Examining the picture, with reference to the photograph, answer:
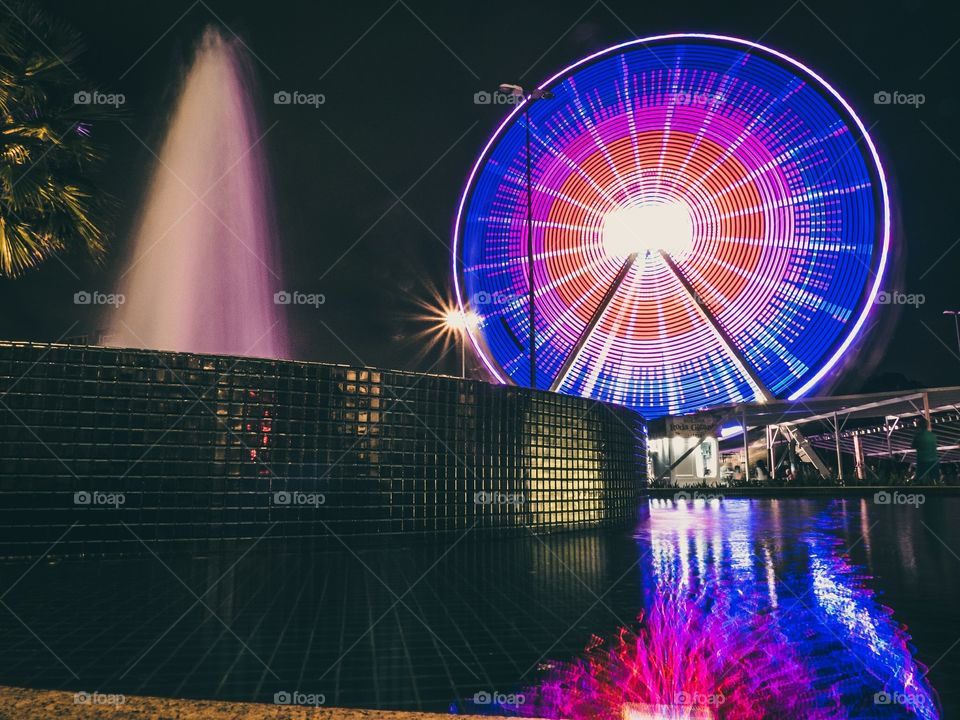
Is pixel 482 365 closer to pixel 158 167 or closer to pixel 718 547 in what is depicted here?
pixel 158 167

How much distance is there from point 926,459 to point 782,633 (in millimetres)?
22251

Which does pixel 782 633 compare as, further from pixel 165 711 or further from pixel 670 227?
pixel 670 227

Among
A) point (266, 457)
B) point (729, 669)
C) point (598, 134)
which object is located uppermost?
point (598, 134)

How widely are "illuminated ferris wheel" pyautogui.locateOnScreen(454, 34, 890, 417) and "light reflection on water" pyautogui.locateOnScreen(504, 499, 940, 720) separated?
18301 mm

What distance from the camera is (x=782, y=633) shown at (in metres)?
3.28

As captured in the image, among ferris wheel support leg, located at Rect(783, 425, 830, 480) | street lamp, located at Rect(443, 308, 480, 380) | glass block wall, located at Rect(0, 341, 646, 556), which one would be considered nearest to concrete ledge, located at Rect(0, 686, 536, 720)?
glass block wall, located at Rect(0, 341, 646, 556)

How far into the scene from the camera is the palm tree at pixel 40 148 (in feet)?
17.1

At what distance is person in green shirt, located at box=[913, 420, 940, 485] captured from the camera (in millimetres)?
21188

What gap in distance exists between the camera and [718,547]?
22.8 ft

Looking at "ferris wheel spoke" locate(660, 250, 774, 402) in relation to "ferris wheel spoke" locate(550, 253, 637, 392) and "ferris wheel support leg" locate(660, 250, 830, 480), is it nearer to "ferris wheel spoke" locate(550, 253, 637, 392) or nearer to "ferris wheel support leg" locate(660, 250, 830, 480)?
"ferris wheel support leg" locate(660, 250, 830, 480)

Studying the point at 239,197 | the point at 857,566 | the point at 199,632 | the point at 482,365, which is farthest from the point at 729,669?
the point at 482,365

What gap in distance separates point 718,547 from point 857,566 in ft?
5.38

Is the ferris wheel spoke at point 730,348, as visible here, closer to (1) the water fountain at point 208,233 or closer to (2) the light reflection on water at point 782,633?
(1) the water fountain at point 208,233

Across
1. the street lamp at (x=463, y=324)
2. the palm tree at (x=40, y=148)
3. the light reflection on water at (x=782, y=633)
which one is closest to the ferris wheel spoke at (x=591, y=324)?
the street lamp at (x=463, y=324)
